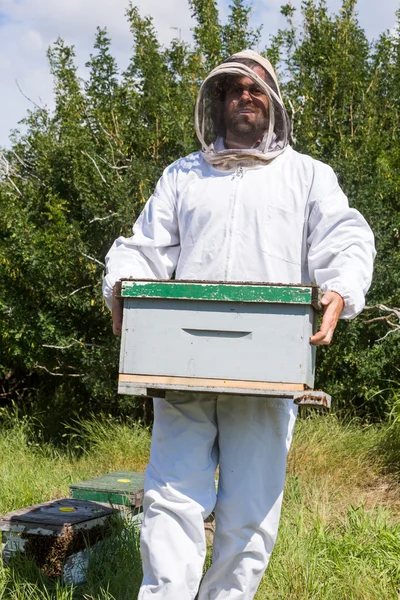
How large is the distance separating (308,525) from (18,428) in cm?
366

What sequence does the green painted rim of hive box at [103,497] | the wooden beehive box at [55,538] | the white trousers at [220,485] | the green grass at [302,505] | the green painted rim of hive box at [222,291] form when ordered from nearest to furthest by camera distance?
the green painted rim of hive box at [222,291] → the white trousers at [220,485] → the green grass at [302,505] → the wooden beehive box at [55,538] → the green painted rim of hive box at [103,497]

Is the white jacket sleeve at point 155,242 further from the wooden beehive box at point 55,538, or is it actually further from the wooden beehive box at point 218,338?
the wooden beehive box at point 55,538

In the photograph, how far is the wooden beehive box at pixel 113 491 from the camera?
13.8 feet

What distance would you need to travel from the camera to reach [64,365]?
22.5 feet

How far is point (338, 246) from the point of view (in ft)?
9.11

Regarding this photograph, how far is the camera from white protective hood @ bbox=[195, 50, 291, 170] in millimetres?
2924

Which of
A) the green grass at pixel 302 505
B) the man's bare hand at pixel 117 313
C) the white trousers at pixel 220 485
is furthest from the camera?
the green grass at pixel 302 505

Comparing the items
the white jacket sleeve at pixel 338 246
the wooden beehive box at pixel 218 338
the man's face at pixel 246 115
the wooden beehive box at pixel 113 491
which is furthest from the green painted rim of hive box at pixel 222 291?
the wooden beehive box at pixel 113 491

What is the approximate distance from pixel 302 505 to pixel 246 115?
224 cm

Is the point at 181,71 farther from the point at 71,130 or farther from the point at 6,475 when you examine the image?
the point at 6,475

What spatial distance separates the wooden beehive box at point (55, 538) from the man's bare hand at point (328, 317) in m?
1.53

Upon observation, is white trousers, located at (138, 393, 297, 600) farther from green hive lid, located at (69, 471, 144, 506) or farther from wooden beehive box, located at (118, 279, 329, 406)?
green hive lid, located at (69, 471, 144, 506)

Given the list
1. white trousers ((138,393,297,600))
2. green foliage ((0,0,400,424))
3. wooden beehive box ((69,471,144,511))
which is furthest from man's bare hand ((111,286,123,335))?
green foliage ((0,0,400,424))

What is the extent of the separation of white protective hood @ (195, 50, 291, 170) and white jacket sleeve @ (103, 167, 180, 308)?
203mm
